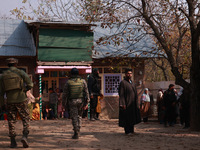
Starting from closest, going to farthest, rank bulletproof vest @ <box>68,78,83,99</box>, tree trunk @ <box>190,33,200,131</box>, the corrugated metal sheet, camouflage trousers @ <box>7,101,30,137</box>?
camouflage trousers @ <box>7,101,30,137</box>
bulletproof vest @ <box>68,78,83,99</box>
tree trunk @ <box>190,33,200,131</box>
the corrugated metal sheet

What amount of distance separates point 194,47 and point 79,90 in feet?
14.3

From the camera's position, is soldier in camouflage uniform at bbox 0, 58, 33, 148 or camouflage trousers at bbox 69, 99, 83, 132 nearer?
soldier in camouflage uniform at bbox 0, 58, 33, 148

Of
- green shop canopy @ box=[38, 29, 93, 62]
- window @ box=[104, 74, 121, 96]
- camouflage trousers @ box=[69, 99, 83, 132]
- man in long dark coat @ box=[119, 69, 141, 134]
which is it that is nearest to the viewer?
camouflage trousers @ box=[69, 99, 83, 132]

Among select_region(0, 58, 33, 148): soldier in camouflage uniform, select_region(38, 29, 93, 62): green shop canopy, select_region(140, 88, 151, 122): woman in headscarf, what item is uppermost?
select_region(38, 29, 93, 62): green shop canopy

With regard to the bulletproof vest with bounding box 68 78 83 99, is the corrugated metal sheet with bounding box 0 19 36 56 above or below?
above

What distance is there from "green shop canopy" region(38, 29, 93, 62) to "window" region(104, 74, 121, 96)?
267cm

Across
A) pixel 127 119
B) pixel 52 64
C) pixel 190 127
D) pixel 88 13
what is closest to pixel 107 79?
pixel 52 64

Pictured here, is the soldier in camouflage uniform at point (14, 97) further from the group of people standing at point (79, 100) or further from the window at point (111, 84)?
the window at point (111, 84)

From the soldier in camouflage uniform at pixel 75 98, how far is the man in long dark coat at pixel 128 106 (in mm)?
1233

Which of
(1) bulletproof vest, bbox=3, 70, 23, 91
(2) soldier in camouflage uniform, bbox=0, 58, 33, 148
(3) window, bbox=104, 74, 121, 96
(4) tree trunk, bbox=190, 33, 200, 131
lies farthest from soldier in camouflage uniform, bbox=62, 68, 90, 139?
(3) window, bbox=104, 74, 121, 96

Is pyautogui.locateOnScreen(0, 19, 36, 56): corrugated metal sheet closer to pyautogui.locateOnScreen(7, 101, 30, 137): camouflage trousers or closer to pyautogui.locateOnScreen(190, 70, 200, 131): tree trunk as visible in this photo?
pyautogui.locateOnScreen(190, 70, 200, 131): tree trunk

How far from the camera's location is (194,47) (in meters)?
11.3

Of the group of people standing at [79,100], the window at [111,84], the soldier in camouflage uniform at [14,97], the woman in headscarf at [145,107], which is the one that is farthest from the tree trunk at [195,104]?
the window at [111,84]

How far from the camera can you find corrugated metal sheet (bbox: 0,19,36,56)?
741 inches
